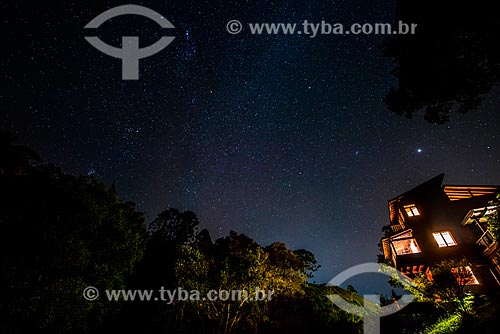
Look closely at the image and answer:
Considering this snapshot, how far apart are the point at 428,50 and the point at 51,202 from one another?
2141 cm

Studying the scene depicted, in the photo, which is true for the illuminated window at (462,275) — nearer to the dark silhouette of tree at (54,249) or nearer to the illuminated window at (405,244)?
the illuminated window at (405,244)

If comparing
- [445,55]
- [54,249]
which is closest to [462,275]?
[445,55]

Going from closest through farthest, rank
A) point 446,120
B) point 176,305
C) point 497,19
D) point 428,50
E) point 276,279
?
point 497,19 → point 428,50 → point 446,120 → point 276,279 → point 176,305

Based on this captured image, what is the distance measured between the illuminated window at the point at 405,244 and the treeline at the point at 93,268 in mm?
9472

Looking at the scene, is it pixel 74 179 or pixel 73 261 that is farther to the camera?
pixel 74 179

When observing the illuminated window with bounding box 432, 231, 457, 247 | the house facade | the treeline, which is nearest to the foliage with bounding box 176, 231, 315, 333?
the treeline

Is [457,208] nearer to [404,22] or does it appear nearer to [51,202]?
[404,22]

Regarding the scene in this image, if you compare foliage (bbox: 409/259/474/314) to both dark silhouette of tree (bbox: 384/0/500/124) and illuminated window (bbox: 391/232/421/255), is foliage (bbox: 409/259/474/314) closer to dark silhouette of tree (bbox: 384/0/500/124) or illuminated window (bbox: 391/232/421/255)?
illuminated window (bbox: 391/232/421/255)


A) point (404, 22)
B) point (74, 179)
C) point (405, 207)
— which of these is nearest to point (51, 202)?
point (74, 179)

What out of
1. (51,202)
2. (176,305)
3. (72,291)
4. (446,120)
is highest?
(446,120)

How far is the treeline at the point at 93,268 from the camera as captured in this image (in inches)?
517

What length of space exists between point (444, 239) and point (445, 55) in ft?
72.1

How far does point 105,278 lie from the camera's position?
16.7 meters

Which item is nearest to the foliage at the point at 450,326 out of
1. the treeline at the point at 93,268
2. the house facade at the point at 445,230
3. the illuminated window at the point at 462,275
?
the illuminated window at the point at 462,275
